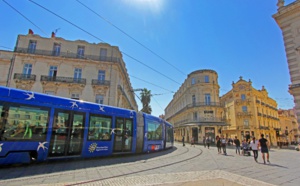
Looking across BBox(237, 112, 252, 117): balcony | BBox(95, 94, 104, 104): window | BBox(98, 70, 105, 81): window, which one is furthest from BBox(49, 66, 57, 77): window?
BBox(237, 112, 252, 117): balcony

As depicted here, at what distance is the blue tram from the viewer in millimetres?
6914

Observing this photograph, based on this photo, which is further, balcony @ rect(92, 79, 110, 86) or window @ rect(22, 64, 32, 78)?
balcony @ rect(92, 79, 110, 86)

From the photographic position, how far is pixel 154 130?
1427 centimetres

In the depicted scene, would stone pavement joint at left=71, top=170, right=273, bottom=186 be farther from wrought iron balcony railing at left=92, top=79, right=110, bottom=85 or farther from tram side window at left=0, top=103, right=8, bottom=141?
wrought iron balcony railing at left=92, top=79, right=110, bottom=85

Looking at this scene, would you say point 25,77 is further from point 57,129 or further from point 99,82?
A: point 57,129

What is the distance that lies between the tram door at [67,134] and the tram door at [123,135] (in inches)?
87.0

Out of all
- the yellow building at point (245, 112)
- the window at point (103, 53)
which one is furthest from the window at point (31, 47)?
the yellow building at point (245, 112)

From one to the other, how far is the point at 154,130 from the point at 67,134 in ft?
24.1

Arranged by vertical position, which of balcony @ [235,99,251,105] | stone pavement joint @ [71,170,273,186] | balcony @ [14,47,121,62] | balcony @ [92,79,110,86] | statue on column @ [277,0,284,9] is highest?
balcony @ [14,47,121,62]

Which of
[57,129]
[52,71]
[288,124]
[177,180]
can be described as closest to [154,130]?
[57,129]

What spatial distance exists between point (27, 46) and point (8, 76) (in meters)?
4.47

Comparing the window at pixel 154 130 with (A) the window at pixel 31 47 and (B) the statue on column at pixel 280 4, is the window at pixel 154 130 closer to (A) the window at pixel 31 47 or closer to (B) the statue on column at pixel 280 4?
(B) the statue on column at pixel 280 4

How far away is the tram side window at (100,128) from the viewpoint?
934cm

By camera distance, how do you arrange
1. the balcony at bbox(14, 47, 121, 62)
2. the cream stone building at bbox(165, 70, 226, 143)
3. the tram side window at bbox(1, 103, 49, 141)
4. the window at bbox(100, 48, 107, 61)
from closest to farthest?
the tram side window at bbox(1, 103, 49, 141), the balcony at bbox(14, 47, 121, 62), the window at bbox(100, 48, 107, 61), the cream stone building at bbox(165, 70, 226, 143)
